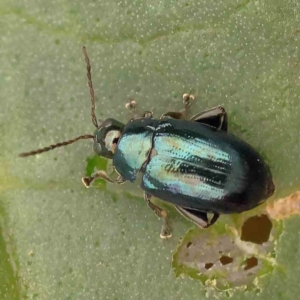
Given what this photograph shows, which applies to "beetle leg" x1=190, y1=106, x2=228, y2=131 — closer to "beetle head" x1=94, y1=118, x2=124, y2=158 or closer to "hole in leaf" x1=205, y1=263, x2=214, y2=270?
"beetle head" x1=94, y1=118, x2=124, y2=158

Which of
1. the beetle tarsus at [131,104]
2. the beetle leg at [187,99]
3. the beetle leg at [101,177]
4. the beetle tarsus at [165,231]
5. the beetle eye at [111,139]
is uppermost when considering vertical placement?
the beetle leg at [187,99]

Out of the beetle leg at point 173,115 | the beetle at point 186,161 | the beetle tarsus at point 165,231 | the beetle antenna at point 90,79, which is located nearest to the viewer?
the beetle at point 186,161

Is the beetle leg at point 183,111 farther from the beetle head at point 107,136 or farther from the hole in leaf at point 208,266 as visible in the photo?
the hole in leaf at point 208,266

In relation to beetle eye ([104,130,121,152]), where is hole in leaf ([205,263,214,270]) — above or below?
below

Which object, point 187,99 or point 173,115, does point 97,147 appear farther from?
point 187,99

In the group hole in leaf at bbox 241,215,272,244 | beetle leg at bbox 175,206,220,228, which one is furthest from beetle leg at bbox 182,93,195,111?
hole in leaf at bbox 241,215,272,244

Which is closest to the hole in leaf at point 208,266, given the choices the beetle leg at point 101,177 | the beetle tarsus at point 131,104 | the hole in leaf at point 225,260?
the hole in leaf at point 225,260

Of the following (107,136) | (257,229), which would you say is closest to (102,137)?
(107,136)
